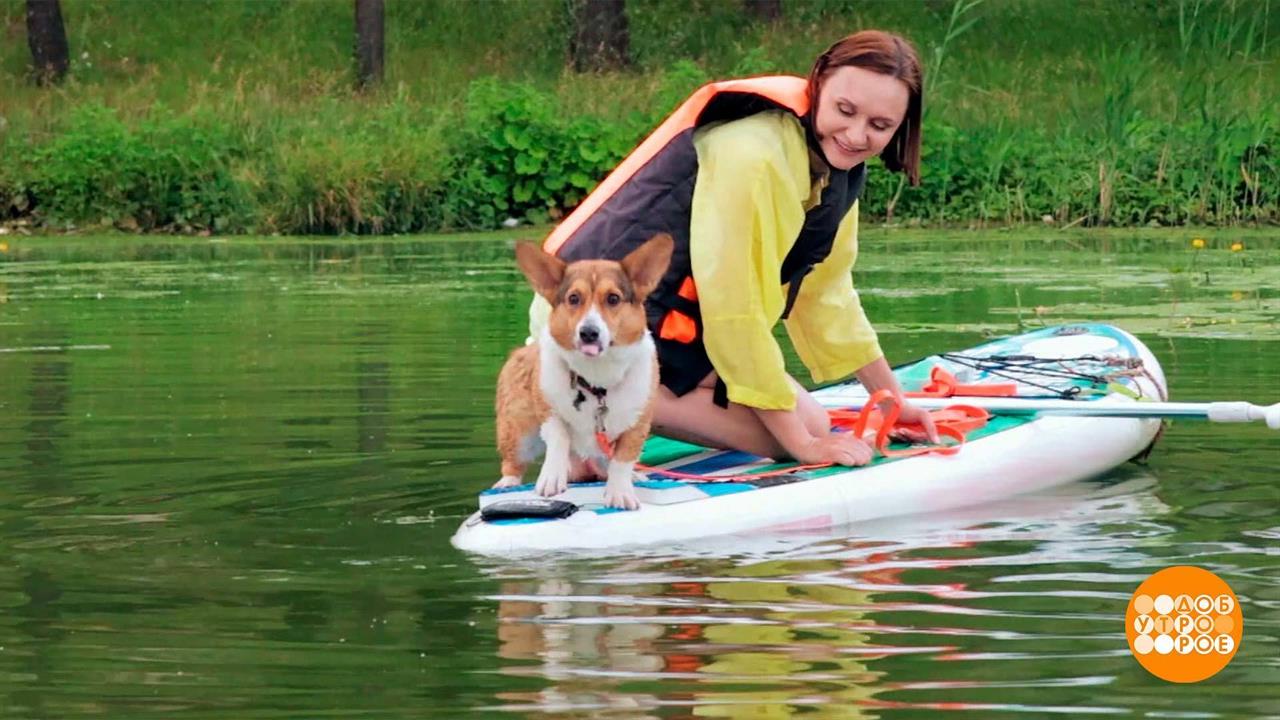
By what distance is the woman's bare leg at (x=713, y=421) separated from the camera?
20.0 ft

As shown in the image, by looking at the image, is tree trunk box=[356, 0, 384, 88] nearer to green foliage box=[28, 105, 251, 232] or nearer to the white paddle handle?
green foliage box=[28, 105, 251, 232]

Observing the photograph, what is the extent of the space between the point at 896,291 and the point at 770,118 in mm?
6495

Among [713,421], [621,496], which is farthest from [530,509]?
[713,421]

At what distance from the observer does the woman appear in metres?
5.72

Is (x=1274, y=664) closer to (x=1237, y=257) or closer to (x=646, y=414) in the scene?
(x=646, y=414)

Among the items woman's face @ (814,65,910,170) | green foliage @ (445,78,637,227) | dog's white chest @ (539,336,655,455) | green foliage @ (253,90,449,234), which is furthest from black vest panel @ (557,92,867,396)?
green foliage @ (445,78,637,227)

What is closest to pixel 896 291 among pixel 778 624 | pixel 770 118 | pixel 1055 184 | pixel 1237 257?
pixel 1237 257

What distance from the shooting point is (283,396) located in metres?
8.51

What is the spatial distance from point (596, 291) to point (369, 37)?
20.2m

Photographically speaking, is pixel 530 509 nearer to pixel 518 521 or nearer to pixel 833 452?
pixel 518 521

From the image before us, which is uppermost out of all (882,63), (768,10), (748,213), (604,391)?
(768,10)

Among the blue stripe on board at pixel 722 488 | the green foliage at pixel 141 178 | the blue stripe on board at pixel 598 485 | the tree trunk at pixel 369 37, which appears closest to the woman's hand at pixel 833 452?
the blue stripe on board at pixel 722 488

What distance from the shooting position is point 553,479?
5477mm

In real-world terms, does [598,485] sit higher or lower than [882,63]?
lower
